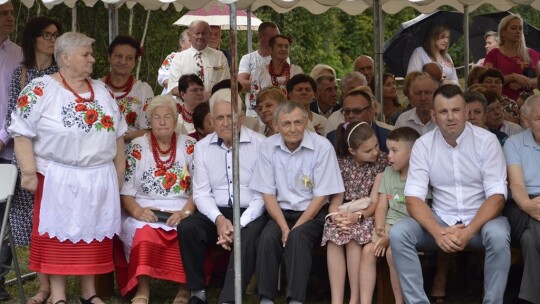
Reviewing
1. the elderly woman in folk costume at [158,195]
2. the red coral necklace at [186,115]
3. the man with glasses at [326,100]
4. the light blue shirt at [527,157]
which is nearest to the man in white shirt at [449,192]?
the light blue shirt at [527,157]

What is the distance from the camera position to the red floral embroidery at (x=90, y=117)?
6.61 metres

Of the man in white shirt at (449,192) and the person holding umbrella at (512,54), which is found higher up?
the person holding umbrella at (512,54)

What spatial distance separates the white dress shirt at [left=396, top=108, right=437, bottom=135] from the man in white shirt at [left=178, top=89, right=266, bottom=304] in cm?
170

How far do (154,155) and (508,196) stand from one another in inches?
90.1

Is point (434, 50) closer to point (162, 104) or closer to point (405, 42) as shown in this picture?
point (405, 42)

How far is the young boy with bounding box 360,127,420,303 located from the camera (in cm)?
643

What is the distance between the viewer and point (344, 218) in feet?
21.4

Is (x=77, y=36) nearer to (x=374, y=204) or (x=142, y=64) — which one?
(x=374, y=204)

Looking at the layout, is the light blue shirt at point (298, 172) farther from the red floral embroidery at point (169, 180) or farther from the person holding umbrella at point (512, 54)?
the person holding umbrella at point (512, 54)

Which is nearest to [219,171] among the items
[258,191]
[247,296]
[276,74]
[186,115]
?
[258,191]

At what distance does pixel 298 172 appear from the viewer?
22.1 ft

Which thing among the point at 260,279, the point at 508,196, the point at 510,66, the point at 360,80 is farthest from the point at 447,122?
the point at 510,66

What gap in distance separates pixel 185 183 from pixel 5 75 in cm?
149

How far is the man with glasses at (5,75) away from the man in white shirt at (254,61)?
9.36 ft
